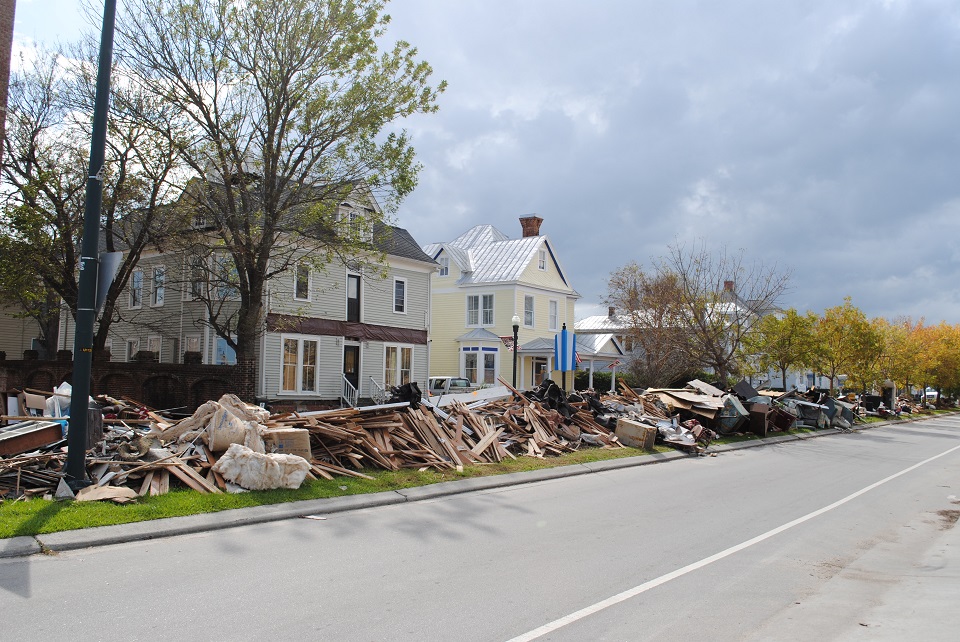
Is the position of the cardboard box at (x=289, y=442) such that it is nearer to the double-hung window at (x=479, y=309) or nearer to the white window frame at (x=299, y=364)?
the white window frame at (x=299, y=364)

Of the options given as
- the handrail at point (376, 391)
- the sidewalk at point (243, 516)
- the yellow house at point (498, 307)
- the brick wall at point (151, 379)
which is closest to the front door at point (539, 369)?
the yellow house at point (498, 307)

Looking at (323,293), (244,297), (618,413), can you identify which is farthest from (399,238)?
(618,413)

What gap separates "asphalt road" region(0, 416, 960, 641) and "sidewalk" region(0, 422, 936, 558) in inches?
7.9

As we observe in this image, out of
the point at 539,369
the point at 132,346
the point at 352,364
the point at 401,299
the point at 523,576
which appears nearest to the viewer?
the point at 523,576

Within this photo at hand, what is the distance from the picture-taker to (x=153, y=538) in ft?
27.3

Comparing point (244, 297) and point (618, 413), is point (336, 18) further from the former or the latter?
point (618, 413)

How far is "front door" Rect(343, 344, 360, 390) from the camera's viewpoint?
3142 cm

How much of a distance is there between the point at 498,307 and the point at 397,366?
10579mm

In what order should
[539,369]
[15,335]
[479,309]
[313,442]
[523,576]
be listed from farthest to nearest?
1. [539,369]
2. [479,309]
3. [15,335]
4. [313,442]
5. [523,576]

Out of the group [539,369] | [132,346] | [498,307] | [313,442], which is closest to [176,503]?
[313,442]

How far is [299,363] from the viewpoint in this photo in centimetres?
2927

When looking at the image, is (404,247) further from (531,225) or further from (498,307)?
(531,225)

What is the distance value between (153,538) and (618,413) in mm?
16112

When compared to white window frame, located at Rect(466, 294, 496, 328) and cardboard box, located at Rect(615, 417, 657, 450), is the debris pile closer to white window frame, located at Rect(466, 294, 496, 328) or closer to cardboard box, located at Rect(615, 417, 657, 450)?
cardboard box, located at Rect(615, 417, 657, 450)
